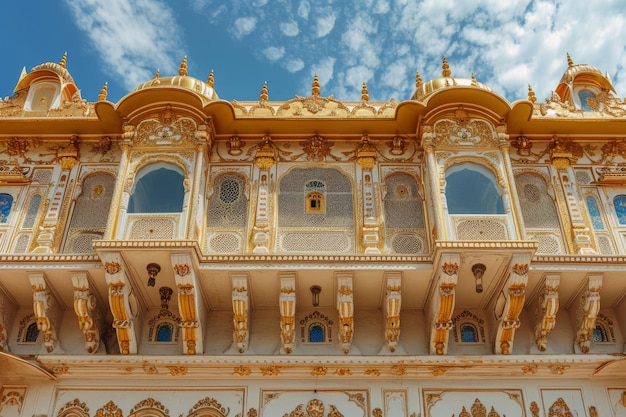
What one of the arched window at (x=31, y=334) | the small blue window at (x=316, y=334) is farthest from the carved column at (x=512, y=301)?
the arched window at (x=31, y=334)

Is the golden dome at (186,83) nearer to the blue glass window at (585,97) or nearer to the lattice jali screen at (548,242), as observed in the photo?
the lattice jali screen at (548,242)

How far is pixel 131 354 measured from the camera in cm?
916

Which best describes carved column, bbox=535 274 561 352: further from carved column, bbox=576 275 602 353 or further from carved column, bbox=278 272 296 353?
carved column, bbox=278 272 296 353

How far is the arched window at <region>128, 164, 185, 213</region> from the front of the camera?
10.2 metres

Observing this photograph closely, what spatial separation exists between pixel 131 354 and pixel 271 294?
1985 mm

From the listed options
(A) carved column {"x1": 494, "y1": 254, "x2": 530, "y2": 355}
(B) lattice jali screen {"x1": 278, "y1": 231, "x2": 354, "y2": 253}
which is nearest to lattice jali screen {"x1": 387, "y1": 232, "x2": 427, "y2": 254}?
(B) lattice jali screen {"x1": 278, "y1": 231, "x2": 354, "y2": 253}

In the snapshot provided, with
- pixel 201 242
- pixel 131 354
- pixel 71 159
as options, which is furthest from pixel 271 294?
pixel 71 159

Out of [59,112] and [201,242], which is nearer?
[201,242]

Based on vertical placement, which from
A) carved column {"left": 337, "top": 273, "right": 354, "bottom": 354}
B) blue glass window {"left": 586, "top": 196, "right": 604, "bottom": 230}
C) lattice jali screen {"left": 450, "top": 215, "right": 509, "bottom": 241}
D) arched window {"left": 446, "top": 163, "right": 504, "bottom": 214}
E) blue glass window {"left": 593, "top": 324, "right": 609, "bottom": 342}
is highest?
arched window {"left": 446, "top": 163, "right": 504, "bottom": 214}

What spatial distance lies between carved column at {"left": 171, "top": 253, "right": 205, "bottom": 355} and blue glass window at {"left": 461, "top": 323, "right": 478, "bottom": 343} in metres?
3.54

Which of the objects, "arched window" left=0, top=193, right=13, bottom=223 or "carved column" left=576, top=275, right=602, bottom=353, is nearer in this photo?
"carved column" left=576, top=275, right=602, bottom=353

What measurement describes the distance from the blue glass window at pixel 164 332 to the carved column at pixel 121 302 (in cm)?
37

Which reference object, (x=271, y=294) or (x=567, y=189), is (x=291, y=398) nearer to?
(x=271, y=294)

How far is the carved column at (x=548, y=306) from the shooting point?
906 cm
